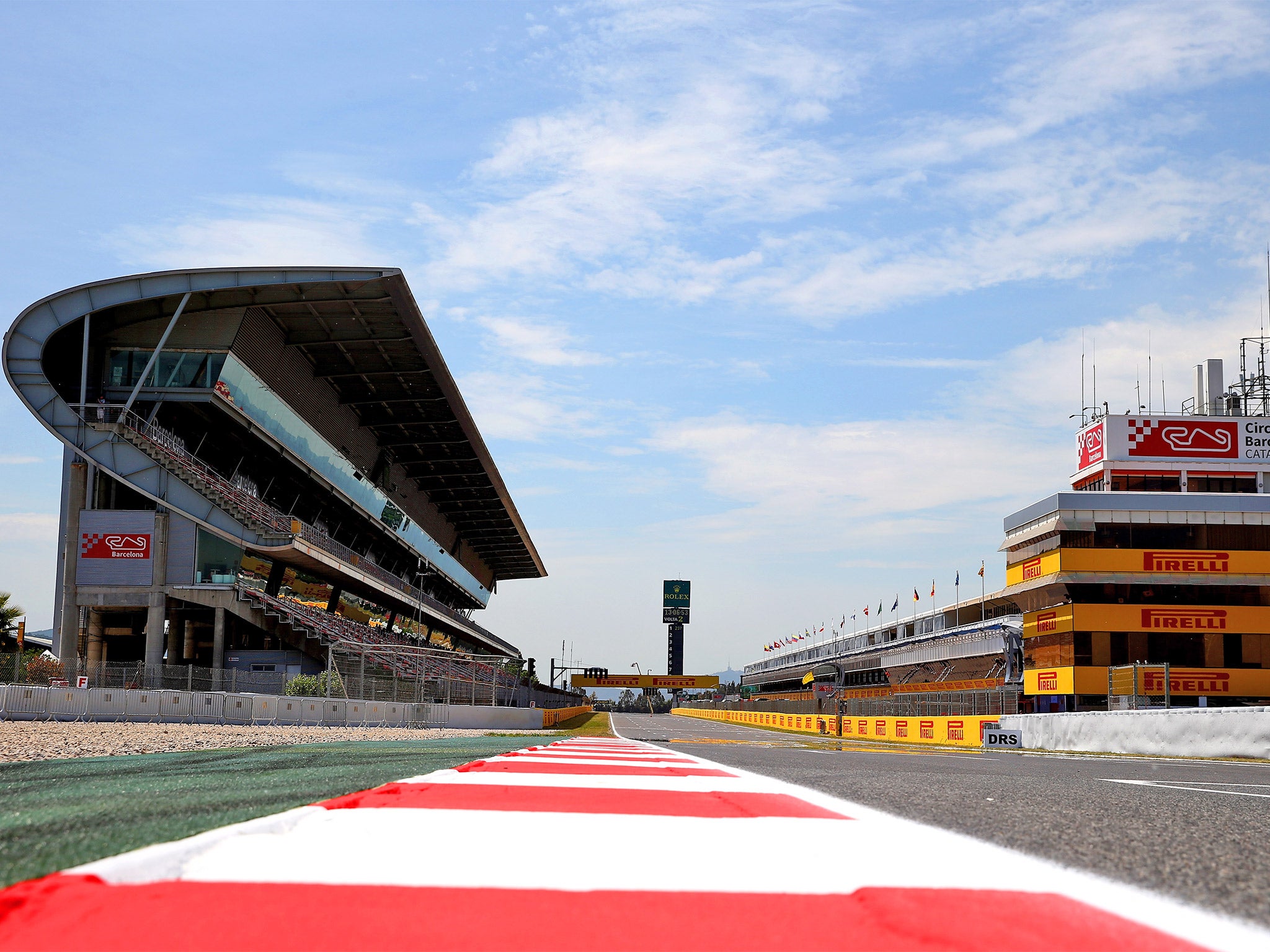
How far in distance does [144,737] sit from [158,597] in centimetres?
2418

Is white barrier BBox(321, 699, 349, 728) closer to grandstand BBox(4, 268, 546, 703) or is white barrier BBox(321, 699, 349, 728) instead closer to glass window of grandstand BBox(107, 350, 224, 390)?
grandstand BBox(4, 268, 546, 703)

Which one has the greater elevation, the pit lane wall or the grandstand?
the grandstand

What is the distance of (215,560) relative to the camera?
41.2 metres

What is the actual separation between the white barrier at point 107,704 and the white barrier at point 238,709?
273 cm

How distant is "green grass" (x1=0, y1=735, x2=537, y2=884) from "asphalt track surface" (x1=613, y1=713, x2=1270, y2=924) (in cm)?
201

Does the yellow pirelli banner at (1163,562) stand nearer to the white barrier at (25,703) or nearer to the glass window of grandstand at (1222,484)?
the glass window of grandstand at (1222,484)

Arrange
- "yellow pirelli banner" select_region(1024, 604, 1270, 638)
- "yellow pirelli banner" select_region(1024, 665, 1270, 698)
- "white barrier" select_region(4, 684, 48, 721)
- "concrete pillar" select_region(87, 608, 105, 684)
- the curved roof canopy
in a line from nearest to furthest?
"white barrier" select_region(4, 684, 48, 721)
the curved roof canopy
"concrete pillar" select_region(87, 608, 105, 684)
"yellow pirelli banner" select_region(1024, 665, 1270, 698)
"yellow pirelli banner" select_region(1024, 604, 1270, 638)

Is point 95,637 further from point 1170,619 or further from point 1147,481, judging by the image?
point 1147,481

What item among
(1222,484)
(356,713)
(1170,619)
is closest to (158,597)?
(356,713)

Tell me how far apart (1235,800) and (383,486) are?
185 ft

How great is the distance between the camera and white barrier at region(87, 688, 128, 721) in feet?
84.1

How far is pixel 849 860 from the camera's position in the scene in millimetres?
3207

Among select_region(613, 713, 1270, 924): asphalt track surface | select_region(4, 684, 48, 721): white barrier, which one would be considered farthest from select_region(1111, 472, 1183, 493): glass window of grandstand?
select_region(4, 684, 48, 721): white barrier

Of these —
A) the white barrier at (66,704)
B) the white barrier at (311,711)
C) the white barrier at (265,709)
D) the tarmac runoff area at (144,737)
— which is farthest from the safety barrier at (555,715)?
the white barrier at (66,704)
